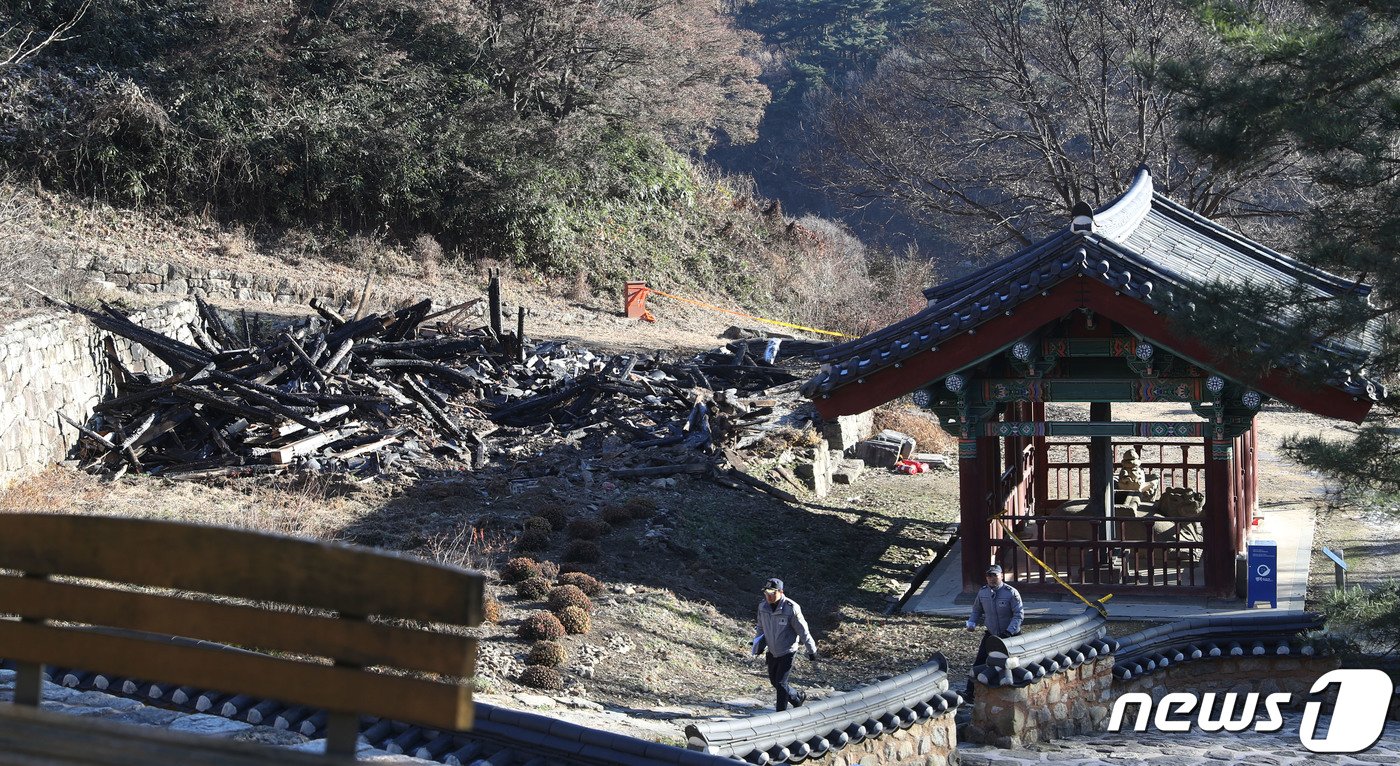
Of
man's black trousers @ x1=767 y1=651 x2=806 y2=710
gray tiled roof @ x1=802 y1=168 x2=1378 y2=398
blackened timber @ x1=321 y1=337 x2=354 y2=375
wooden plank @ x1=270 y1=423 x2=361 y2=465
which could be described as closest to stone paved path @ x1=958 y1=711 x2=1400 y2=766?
man's black trousers @ x1=767 y1=651 x2=806 y2=710

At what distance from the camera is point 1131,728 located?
11203 millimetres

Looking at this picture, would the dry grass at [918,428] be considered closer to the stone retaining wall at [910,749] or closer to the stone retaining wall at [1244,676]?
the stone retaining wall at [1244,676]

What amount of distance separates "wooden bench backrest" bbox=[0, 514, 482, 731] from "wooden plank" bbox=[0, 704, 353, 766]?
0.58ft

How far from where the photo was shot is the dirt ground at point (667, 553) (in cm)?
1079

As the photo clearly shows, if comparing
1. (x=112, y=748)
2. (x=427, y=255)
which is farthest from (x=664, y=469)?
(x=427, y=255)

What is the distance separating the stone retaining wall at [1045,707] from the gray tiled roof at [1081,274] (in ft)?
11.6

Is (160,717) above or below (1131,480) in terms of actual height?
below

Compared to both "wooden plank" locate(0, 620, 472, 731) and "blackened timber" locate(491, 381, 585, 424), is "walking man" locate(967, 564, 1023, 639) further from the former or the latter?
"blackened timber" locate(491, 381, 585, 424)

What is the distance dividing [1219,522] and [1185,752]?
4368 millimetres

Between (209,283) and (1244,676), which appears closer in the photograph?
(1244,676)

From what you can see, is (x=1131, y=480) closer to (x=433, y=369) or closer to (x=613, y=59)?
(x=433, y=369)

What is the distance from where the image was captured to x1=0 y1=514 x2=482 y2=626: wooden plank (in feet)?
10.1

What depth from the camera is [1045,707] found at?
405 inches

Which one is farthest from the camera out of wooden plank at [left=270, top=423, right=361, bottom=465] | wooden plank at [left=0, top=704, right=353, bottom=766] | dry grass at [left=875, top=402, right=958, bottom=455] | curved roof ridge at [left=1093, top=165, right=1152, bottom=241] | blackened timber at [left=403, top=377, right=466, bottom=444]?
dry grass at [left=875, top=402, right=958, bottom=455]
